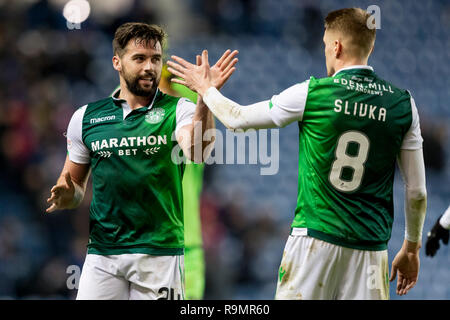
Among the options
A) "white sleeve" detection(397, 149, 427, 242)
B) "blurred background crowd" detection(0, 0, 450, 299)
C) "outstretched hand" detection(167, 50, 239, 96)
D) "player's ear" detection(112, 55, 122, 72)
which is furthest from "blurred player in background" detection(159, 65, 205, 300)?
"white sleeve" detection(397, 149, 427, 242)

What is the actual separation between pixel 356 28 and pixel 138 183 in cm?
149

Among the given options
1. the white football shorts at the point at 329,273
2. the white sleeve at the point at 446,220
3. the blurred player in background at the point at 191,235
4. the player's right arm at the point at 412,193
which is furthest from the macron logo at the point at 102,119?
the white sleeve at the point at 446,220

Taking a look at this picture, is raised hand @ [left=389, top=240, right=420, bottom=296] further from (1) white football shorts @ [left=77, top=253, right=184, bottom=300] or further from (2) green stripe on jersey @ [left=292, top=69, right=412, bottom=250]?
(1) white football shorts @ [left=77, top=253, right=184, bottom=300]

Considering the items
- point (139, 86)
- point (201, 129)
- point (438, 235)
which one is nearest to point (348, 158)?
point (201, 129)

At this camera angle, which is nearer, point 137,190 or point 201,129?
point 201,129

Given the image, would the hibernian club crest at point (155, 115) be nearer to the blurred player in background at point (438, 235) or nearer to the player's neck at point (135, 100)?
the player's neck at point (135, 100)

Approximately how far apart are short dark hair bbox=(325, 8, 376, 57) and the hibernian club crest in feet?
3.62

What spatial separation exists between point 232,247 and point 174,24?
8.95 feet

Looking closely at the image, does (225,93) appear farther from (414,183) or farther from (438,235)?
(414,183)

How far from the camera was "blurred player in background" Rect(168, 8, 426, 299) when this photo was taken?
3.24 m

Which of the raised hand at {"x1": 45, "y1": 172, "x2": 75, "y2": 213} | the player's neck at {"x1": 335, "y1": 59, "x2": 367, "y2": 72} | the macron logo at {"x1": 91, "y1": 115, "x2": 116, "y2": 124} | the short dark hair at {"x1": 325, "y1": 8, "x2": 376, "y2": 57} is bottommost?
the raised hand at {"x1": 45, "y1": 172, "x2": 75, "y2": 213}

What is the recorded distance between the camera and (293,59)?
7648 mm

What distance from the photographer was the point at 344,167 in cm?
327
